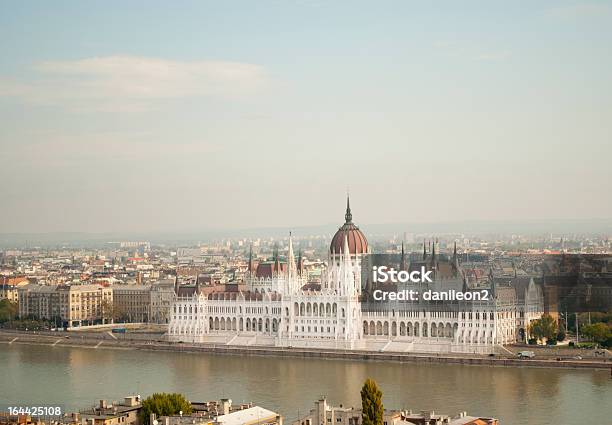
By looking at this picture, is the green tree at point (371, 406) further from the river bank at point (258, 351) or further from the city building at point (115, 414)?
the river bank at point (258, 351)

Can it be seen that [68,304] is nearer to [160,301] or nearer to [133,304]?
[133,304]

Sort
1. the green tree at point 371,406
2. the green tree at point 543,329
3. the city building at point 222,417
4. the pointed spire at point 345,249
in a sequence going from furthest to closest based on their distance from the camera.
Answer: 1. the pointed spire at point 345,249
2. the green tree at point 543,329
3. the green tree at point 371,406
4. the city building at point 222,417

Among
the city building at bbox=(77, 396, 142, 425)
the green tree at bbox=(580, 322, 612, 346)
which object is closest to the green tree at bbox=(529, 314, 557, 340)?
the green tree at bbox=(580, 322, 612, 346)

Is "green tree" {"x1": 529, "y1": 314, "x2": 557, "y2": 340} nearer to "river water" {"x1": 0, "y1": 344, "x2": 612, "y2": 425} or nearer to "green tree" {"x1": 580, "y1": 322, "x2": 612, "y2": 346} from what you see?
"green tree" {"x1": 580, "y1": 322, "x2": 612, "y2": 346}

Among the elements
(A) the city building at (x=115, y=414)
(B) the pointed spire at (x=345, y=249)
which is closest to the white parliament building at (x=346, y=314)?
(B) the pointed spire at (x=345, y=249)

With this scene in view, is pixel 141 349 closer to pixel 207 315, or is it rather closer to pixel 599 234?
pixel 207 315

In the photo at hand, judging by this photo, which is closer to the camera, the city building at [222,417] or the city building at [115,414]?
the city building at [222,417]

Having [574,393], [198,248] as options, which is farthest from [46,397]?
[198,248]
